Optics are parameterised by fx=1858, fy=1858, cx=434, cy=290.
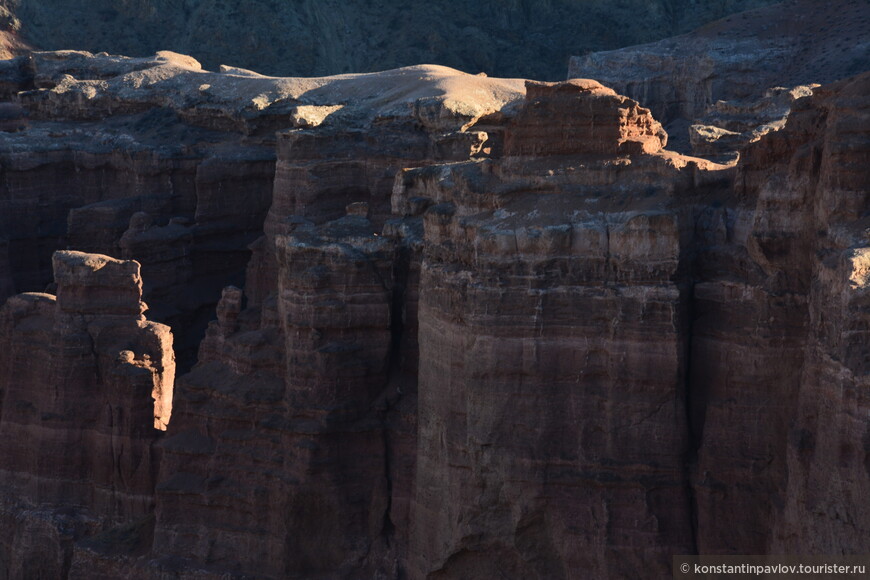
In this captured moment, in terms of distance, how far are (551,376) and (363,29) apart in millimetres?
75095

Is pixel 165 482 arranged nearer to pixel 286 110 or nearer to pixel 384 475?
pixel 384 475

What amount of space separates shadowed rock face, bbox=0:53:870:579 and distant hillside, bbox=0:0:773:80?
195 ft

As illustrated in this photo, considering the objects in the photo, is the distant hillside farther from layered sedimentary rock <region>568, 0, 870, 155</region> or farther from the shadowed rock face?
the shadowed rock face

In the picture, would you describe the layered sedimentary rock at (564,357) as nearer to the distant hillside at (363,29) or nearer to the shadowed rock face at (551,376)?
the shadowed rock face at (551,376)

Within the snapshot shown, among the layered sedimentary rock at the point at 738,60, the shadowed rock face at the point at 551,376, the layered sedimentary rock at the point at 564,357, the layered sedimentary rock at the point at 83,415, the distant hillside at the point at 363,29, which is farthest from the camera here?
the distant hillside at the point at 363,29

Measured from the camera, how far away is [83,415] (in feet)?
147

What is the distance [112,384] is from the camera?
145 feet

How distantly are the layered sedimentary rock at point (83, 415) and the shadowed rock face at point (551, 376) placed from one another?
1.61 metres

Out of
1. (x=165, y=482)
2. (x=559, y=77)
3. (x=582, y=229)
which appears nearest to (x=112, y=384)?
(x=165, y=482)

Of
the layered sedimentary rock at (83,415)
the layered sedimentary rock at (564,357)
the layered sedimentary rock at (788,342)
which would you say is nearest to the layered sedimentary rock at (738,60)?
the layered sedimentary rock at (83,415)

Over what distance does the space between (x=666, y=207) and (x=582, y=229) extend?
5.08 feet

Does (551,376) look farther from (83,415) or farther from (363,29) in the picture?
(363,29)

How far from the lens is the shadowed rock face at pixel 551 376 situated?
30203 mm

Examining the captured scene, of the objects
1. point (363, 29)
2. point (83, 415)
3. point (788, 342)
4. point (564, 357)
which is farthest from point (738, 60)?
point (788, 342)
